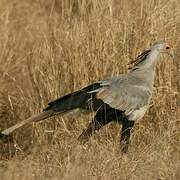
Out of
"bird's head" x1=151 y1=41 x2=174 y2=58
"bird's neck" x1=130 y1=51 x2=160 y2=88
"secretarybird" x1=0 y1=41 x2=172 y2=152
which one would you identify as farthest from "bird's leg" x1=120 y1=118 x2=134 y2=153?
"bird's head" x1=151 y1=41 x2=174 y2=58

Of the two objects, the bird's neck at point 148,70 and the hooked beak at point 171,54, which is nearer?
the bird's neck at point 148,70

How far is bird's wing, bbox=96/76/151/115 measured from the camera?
5547 millimetres

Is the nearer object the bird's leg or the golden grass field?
the bird's leg

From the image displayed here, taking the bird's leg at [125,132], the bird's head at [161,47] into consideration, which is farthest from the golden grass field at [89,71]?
the bird's head at [161,47]

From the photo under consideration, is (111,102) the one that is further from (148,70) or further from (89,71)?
(89,71)

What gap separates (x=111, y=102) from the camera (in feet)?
18.2

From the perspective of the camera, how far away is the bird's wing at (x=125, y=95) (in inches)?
218

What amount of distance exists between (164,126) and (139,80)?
673mm

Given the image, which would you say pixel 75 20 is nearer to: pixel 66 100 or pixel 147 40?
pixel 147 40

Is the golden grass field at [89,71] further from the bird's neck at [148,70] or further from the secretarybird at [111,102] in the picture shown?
the bird's neck at [148,70]

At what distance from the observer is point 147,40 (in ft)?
21.3

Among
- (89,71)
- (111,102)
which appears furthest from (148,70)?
(89,71)

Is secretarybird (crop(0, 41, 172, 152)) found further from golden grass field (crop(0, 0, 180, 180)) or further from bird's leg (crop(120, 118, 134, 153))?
golden grass field (crop(0, 0, 180, 180))

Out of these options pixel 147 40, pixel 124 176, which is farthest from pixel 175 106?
pixel 124 176
